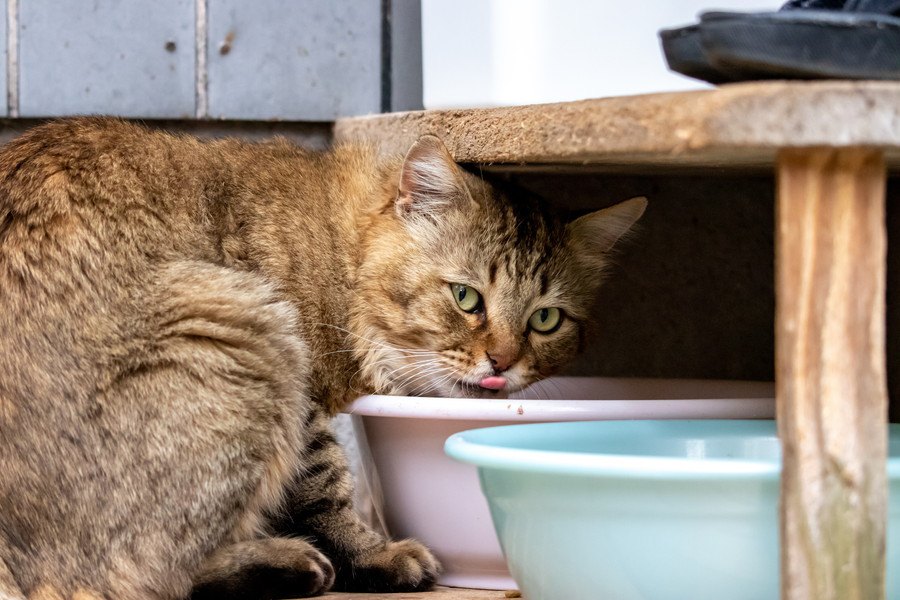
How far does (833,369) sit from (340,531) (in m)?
1.11

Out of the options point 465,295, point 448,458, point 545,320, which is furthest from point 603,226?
point 448,458

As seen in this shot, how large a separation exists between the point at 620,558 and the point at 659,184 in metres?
1.50

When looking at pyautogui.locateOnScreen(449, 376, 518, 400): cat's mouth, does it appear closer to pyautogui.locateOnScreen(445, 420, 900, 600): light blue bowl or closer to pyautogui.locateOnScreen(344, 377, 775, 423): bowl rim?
pyautogui.locateOnScreen(344, 377, 775, 423): bowl rim

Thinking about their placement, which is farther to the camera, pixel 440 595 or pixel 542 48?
pixel 542 48

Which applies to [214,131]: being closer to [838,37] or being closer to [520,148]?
[520,148]

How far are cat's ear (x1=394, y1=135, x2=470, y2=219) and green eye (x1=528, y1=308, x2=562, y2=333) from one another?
305mm

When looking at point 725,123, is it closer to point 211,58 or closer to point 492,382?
point 492,382

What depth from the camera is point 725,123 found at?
1.29 metres

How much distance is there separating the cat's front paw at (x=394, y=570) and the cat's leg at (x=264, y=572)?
8 cm

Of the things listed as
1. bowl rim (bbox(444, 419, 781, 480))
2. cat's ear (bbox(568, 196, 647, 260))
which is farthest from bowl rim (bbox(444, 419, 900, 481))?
cat's ear (bbox(568, 196, 647, 260))

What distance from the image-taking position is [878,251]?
133 centimetres

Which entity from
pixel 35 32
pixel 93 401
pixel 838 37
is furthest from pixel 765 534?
pixel 35 32

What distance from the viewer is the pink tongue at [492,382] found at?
2.26 m

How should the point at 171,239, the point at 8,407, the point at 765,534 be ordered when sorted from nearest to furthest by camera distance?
the point at 765,534 → the point at 8,407 → the point at 171,239
